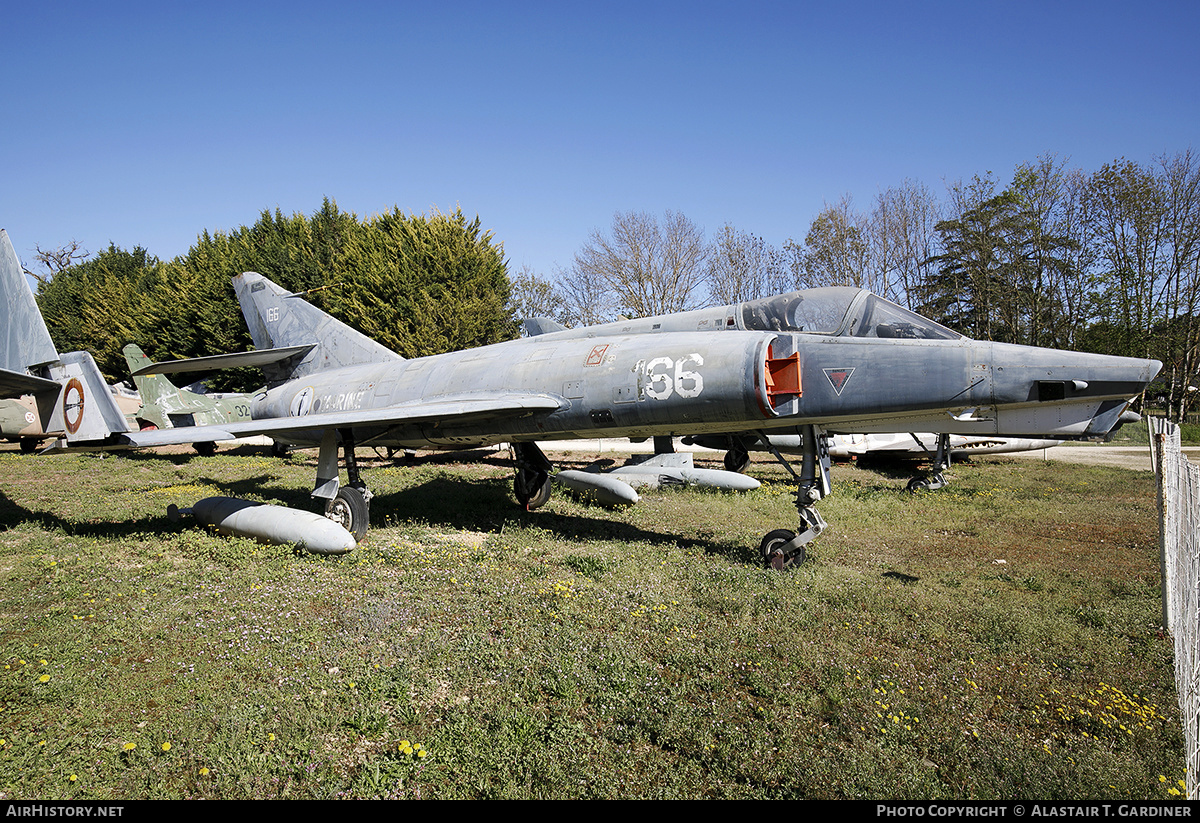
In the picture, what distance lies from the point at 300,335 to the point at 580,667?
35.5ft

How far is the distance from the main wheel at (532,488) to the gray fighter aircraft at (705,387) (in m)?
2.23

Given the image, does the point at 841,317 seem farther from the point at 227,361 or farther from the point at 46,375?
the point at 46,375

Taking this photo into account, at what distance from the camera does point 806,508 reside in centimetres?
774

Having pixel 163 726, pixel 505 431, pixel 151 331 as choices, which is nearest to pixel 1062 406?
pixel 505 431

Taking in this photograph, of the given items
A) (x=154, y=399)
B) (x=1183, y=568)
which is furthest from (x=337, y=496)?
(x=154, y=399)

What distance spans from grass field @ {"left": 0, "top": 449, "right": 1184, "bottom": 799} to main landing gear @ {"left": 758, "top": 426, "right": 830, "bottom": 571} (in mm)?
384

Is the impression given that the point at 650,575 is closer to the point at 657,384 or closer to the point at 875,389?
the point at 657,384

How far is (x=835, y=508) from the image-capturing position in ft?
38.9

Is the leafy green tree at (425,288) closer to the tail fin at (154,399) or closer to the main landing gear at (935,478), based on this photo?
the tail fin at (154,399)

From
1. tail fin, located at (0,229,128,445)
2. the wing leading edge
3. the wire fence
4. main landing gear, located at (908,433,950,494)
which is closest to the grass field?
the wire fence

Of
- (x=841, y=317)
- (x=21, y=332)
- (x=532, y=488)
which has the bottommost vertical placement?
(x=532, y=488)

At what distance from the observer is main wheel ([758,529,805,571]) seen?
773 cm

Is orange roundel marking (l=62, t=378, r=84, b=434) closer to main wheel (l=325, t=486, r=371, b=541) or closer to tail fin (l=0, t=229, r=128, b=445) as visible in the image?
tail fin (l=0, t=229, r=128, b=445)

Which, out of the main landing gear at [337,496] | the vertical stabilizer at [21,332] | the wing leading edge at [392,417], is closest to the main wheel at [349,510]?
the main landing gear at [337,496]
